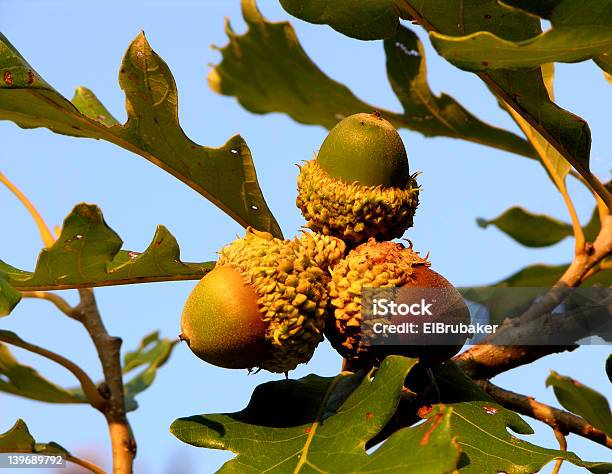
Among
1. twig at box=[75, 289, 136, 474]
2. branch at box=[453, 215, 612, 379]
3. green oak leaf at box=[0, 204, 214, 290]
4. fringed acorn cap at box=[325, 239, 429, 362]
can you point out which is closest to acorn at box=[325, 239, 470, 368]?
fringed acorn cap at box=[325, 239, 429, 362]

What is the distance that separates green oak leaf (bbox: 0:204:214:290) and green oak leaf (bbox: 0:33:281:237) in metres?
0.21

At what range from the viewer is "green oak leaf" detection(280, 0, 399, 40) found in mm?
1941

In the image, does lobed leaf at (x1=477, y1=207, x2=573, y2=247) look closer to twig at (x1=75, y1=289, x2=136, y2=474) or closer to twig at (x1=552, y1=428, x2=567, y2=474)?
twig at (x1=552, y1=428, x2=567, y2=474)

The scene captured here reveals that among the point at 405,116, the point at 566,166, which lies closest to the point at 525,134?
the point at 566,166

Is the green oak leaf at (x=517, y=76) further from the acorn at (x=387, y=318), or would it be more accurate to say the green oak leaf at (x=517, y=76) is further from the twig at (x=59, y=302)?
the twig at (x=59, y=302)

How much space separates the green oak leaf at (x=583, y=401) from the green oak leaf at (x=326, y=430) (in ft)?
2.26

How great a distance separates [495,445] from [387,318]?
330 millimetres

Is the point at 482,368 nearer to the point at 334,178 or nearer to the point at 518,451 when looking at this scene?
the point at 518,451

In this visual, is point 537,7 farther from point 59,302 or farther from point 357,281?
point 59,302

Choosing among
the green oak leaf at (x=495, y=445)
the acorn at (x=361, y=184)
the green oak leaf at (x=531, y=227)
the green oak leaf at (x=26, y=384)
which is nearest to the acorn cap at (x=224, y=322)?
the acorn at (x=361, y=184)

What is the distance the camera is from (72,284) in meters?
2.10

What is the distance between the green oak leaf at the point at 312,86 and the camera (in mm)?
2936

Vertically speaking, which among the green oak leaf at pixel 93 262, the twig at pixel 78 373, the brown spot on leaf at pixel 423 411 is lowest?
the brown spot on leaf at pixel 423 411

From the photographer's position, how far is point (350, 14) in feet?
6.44
